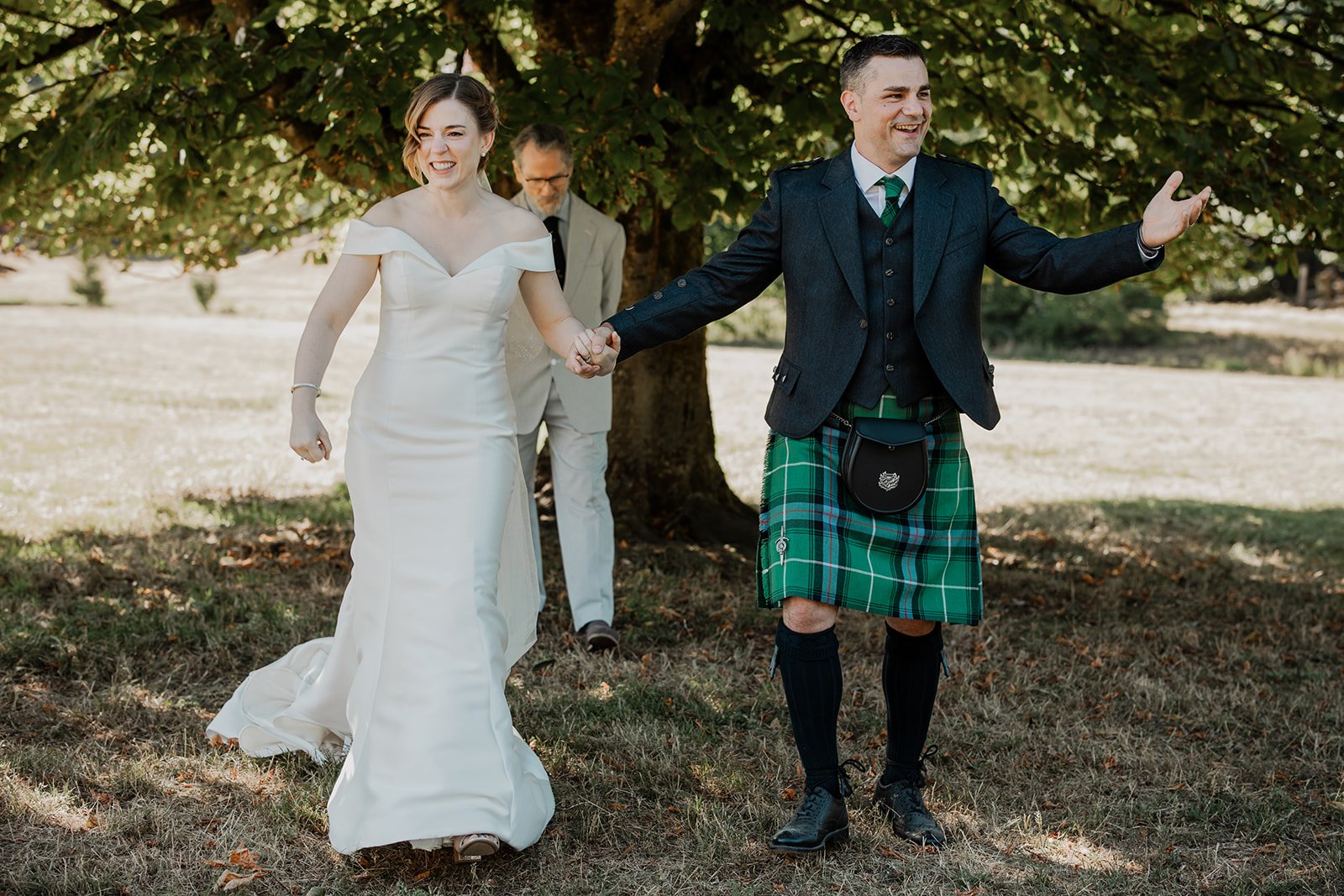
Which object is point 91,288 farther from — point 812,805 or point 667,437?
point 812,805

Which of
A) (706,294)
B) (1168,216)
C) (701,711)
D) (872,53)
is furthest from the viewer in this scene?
(701,711)

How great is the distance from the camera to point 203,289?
36.0 meters

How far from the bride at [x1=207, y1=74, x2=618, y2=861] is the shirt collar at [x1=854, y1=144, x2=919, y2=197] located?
918mm

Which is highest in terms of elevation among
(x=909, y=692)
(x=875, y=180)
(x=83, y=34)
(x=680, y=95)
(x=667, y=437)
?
(x=83, y=34)

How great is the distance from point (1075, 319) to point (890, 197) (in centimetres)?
2961

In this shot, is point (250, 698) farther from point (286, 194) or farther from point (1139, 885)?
point (286, 194)

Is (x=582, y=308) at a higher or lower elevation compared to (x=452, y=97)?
lower

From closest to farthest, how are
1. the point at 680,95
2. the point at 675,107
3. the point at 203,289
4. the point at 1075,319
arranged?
the point at 675,107 < the point at 680,95 < the point at 1075,319 < the point at 203,289

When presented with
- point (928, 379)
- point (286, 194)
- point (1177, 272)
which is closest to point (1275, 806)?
point (928, 379)

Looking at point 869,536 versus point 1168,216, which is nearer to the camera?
point 1168,216

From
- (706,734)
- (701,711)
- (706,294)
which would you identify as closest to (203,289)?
(701,711)

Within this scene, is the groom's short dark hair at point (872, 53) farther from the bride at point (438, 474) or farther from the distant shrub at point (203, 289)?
the distant shrub at point (203, 289)

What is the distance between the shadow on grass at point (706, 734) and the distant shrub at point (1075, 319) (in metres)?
24.5

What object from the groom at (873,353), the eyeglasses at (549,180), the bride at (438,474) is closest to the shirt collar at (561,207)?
the eyeglasses at (549,180)
